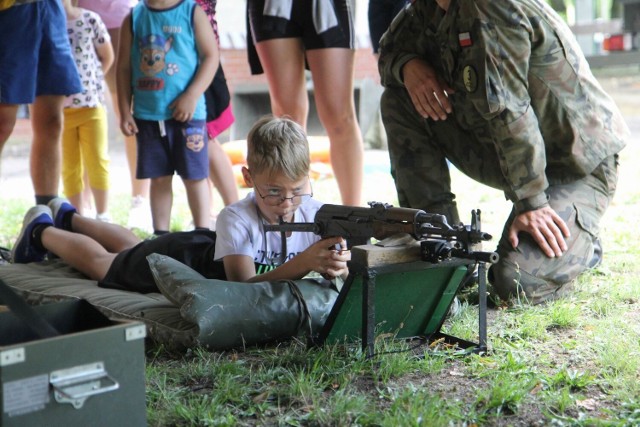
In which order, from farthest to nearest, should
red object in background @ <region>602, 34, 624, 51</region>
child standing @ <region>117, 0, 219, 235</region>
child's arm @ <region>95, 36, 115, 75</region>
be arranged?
red object in background @ <region>602, 34, 624, 51</region>
child's arm @ <region>95, 36, 115, 75</region>
child standing @ <region>117, 0, 219, 235</region>

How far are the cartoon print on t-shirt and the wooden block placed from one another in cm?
245

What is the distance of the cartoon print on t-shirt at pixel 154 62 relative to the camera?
16.1 feet

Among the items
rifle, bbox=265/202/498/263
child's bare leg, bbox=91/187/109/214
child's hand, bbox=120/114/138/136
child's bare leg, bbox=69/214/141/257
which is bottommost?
child's bare leg, bbox=91/187/109/214

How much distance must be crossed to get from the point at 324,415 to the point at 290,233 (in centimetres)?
115

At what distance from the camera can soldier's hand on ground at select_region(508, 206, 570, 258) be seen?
3.63 meters

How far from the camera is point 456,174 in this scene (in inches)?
290

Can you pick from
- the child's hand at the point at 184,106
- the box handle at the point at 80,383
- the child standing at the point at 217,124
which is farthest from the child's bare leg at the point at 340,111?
the box handle at the point at 80,383

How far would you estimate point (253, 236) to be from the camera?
3.44 metres

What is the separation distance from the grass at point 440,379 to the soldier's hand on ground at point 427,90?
88 cm

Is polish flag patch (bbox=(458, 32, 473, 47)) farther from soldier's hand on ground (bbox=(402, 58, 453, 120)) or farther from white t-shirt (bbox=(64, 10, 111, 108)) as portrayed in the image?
white t-shirt (bbox=(64, 10, 111, 108))

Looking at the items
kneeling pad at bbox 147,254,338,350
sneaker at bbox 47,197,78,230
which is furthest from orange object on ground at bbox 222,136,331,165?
kneeling pad at bbox 147,254,338,350

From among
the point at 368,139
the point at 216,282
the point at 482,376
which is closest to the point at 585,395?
the point at 482,376

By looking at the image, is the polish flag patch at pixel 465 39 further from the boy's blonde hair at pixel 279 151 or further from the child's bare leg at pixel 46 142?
the child's bare leg at pixel 46 142

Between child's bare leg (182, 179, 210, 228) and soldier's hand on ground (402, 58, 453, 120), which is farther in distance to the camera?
child's bare leg (182, 179, 210, 228)
